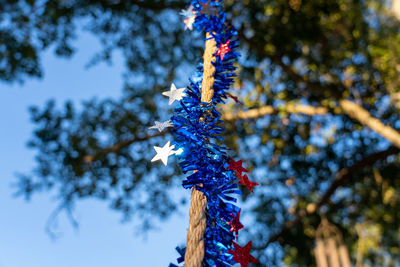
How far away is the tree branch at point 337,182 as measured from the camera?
6.20 meters

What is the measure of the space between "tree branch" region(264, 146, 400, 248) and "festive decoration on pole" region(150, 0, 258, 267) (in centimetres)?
562

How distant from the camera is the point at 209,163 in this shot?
4.25 ft

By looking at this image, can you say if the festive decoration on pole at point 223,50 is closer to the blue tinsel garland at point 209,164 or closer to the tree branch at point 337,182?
the blue tinsel garland at point 209,164

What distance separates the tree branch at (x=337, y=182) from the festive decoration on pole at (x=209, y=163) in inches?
221

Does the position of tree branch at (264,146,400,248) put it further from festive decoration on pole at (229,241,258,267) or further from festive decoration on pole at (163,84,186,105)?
festive decoration on pole at (163,84,186,105)

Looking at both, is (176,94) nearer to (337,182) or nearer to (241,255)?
(241,255)

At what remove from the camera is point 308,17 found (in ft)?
19.1

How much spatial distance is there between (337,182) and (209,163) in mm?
5976

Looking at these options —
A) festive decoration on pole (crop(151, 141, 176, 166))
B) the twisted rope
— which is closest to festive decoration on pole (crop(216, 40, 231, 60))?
festive decoration on pole (crop(151, 141, 176, 166))

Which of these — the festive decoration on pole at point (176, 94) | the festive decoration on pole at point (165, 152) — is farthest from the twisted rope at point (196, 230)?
the festive decoration on pole at point (176, 94)

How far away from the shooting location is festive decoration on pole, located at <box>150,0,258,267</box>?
1.14 m

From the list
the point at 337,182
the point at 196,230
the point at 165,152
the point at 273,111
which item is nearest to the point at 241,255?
the point at 196,230

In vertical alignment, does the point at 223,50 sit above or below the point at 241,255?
above

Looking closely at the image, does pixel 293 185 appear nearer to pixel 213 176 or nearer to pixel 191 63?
pixel 191 63
